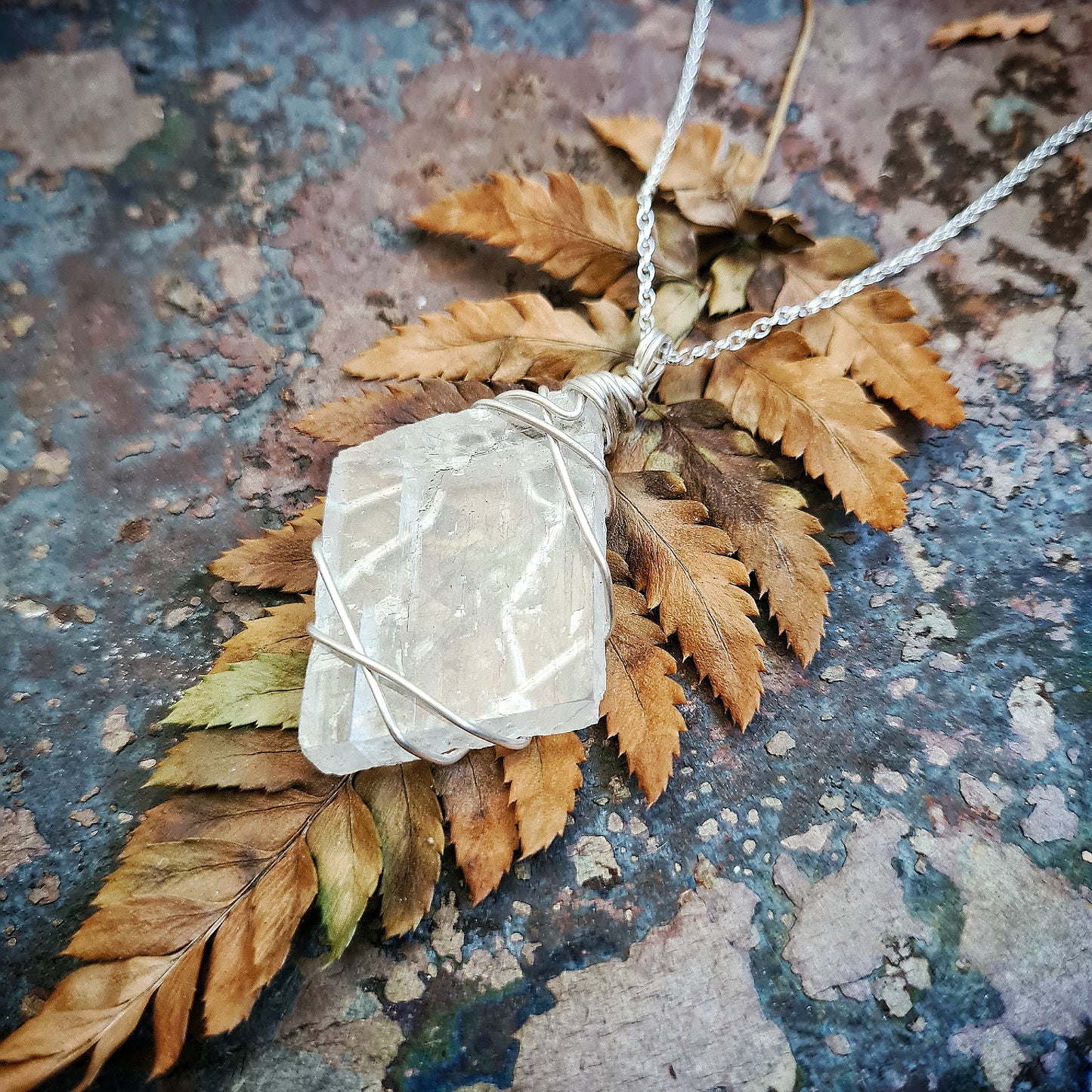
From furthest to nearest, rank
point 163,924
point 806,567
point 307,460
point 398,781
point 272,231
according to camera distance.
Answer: point 272,231 < point 307,460 < point 806,567 < point 398,781 < point 163,924

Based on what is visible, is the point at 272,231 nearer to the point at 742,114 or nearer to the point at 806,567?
the point at 742,114

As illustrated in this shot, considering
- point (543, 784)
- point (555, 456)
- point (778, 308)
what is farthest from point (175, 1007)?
point (778, 308)

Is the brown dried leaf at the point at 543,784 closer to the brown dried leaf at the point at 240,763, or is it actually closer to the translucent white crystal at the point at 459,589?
the translucent white crystal at the point at 459,589

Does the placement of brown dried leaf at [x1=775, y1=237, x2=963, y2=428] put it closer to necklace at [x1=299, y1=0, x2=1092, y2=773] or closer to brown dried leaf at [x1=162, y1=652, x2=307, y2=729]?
necklace at [x1=299, y1=0, x2=1092, y2=773]

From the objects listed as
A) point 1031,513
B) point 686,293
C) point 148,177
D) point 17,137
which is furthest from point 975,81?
point 17,137

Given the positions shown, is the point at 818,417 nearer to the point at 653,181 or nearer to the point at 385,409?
the point at 653,181

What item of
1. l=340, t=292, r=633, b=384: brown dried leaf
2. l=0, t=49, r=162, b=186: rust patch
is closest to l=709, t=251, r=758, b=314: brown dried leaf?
l=340, t=292, r=633, b=384: brown dried leaf
